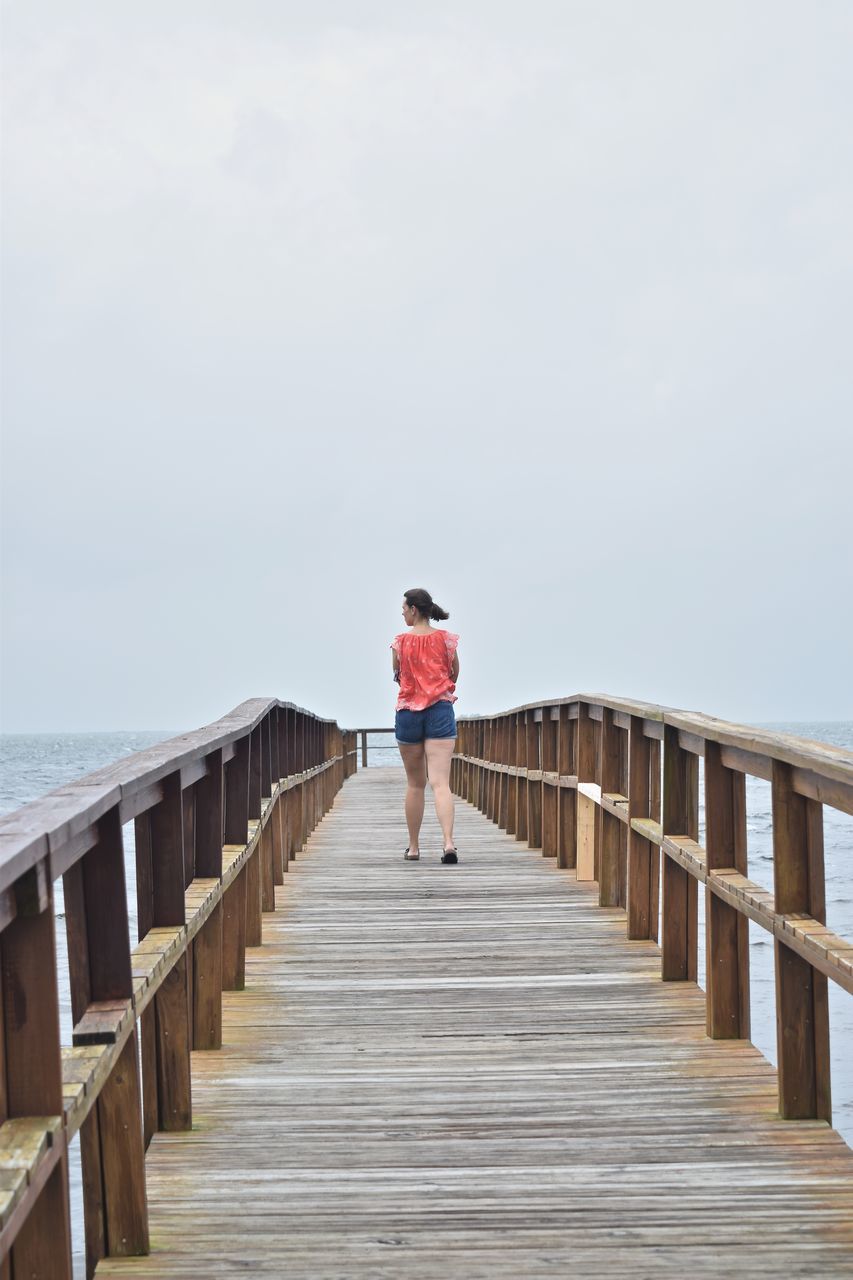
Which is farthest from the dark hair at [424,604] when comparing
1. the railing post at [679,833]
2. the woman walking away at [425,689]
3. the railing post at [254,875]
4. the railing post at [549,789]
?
the railing post at [679,833]

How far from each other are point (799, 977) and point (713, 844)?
0.80m

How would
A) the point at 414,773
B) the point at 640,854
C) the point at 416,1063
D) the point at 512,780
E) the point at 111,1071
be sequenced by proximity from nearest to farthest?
the point at 111,1071, the point at 416,1063, the point at 640,854, the point at 414,773, the point at 512,780

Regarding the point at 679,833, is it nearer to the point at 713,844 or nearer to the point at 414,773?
the point at 713,844

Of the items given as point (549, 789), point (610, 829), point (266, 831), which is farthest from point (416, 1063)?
point (549, 789)

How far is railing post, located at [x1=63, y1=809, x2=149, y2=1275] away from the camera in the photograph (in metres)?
2.60

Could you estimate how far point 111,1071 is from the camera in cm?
264

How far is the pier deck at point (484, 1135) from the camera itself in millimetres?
2750

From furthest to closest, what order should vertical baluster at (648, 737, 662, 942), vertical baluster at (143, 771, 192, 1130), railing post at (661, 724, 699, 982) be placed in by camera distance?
vertical baluster at (648, 737, 662, 942), railing post at (661, 724, 699, 982), vertical baluster at (143, 771, 192, 1130)

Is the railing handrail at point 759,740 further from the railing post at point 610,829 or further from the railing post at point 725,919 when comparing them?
the railing post at point 610,829

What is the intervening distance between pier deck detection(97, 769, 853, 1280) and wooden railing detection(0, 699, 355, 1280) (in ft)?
0.57

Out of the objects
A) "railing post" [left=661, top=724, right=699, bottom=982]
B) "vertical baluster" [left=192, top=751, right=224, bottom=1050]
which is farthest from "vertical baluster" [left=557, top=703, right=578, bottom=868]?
"vertical baluster" [left=192, top=751, right=224, bottom=1050]

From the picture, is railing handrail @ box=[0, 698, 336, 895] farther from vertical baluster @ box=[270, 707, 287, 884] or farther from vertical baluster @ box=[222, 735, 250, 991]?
vertical baluster @ box=[270, 707, 287, 884]

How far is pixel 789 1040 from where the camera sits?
346cm

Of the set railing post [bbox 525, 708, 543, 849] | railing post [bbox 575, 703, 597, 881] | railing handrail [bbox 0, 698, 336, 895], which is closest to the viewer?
railing handrail [bbox 0, 698, 336, 895]
